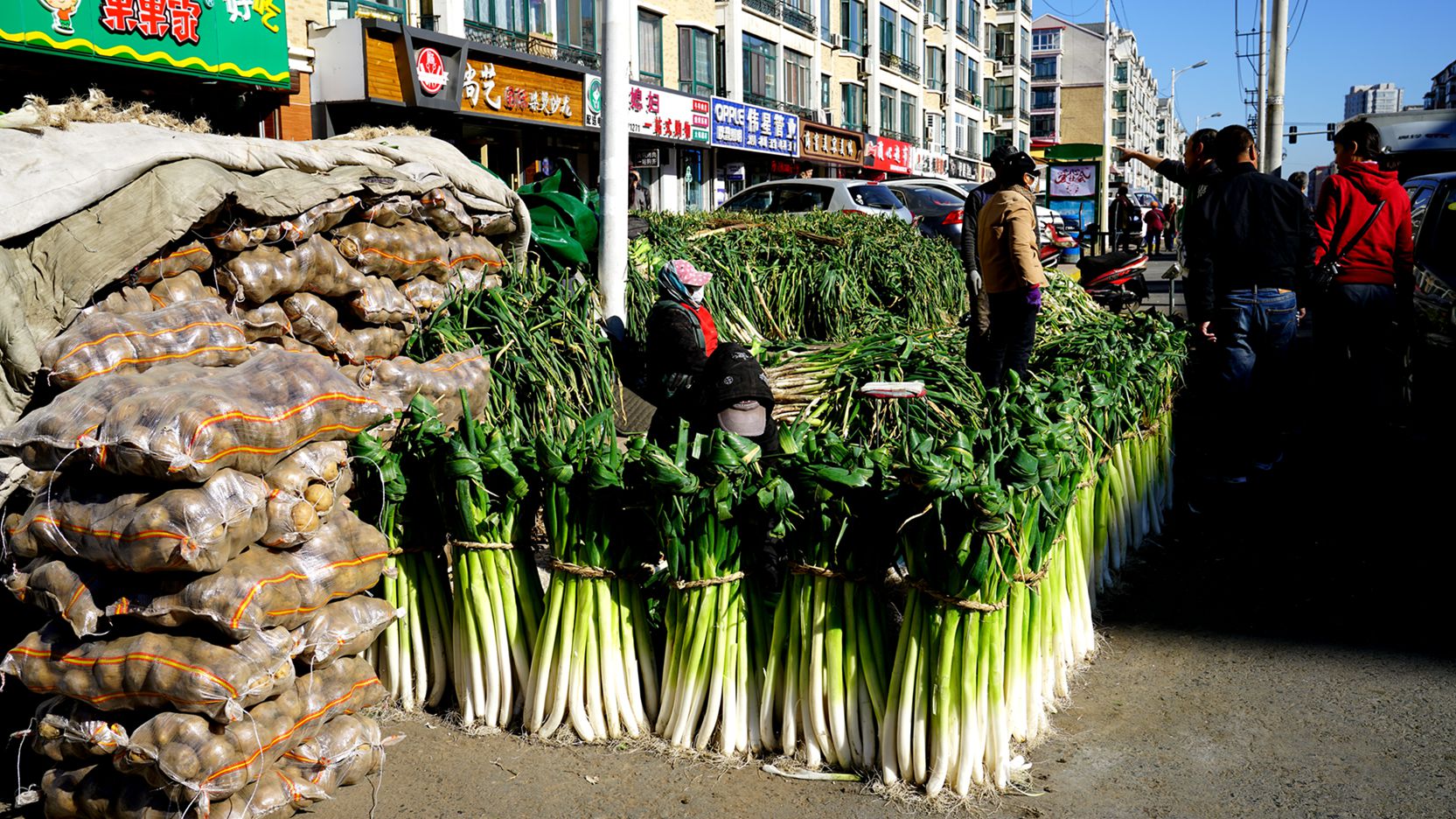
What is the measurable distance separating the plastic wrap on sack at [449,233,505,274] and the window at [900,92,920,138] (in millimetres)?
45465

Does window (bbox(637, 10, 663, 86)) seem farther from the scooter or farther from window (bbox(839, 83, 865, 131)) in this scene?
the scooter

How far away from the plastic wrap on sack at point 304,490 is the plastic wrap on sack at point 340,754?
1.96 feet

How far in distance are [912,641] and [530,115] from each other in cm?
2043

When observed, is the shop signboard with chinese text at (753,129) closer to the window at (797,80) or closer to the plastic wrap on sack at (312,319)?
the window at (797,80)

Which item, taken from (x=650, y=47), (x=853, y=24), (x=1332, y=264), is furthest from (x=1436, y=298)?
(x=853, y=24)

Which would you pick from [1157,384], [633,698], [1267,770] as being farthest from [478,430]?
[1157,384]

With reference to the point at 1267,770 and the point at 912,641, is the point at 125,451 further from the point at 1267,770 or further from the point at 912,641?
the point at 1267,770

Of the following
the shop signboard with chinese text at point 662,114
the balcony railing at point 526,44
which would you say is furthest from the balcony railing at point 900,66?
the balcony railing at point 526,44

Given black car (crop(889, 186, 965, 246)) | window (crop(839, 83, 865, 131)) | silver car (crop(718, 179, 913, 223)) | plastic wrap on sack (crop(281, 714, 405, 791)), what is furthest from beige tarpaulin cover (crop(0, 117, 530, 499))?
window (crop(839, 83, 865, 131))

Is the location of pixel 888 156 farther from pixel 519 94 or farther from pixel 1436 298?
pixel 1436 298

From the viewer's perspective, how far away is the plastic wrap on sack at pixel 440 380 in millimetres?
4262

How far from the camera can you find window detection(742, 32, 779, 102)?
111ft

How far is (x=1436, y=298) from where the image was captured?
272 inches

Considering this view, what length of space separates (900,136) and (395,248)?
46.1m
